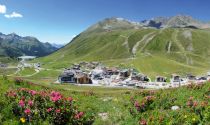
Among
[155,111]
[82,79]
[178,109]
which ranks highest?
[82,79]

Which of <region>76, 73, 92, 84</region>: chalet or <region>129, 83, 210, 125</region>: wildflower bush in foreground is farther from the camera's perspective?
<region>76, 73, 92, 84</region>: chalet

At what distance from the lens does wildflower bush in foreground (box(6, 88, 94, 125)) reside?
575 inches

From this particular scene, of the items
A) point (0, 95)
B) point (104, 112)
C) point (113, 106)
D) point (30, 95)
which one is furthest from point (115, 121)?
point (0, 95)

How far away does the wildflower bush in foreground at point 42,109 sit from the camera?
14609 millimetres

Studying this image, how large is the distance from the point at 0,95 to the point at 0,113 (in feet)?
5.90

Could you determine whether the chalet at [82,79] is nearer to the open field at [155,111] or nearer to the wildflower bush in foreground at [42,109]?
the open field at [155,111]

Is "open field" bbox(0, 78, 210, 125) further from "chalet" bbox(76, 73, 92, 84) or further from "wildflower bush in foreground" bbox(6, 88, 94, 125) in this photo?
"chalet" bbox(76, 73, 92, 84)

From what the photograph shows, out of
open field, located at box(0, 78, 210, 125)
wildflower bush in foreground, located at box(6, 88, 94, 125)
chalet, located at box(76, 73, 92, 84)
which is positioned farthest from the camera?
chalet, located at box(76, 73, 92, 84)

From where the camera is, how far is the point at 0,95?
16047 mm

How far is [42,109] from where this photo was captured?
1538cm

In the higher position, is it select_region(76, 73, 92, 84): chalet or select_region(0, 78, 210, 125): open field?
select_region(76, 73, 92, 84): chalet

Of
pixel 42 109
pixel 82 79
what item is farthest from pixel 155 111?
pixel 82 79

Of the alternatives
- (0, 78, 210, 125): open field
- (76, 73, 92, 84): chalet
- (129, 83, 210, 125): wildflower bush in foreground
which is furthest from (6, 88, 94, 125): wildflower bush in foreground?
(76, 73, 92, 84): chalet

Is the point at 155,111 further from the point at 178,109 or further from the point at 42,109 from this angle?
the point at 42,109
